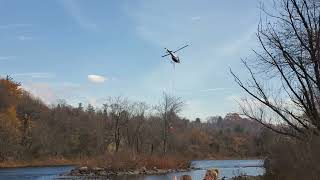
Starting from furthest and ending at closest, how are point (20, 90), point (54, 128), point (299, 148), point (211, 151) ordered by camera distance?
point (211, 151) → point (54, 128) → point (20, 90) → point (299, 148)

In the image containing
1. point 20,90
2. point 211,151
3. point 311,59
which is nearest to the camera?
point 311,59

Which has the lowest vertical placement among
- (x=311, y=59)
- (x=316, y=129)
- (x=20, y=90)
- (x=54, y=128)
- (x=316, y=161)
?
(x=316, y=161)

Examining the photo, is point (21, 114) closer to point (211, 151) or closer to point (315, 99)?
point (211, 151)

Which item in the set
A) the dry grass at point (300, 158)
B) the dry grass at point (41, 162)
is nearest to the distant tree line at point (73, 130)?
the dry grass at point (41, 162)

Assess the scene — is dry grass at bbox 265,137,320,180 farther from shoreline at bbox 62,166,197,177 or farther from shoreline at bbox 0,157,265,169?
shoreline at bbox 0,157,265,169

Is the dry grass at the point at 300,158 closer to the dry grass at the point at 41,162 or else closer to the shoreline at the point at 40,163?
the shoreline at the point at 40,163

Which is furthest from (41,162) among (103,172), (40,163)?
(103,172)

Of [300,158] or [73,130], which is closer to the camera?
[300,158]

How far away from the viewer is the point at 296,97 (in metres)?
11.0

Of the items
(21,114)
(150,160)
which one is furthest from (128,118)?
(150,160)

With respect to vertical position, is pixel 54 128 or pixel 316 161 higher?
pixel 54 128

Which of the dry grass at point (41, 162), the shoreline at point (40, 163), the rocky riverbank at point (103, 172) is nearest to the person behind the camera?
the rocky riverbank at point (103, 172)

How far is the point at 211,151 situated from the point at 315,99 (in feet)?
478

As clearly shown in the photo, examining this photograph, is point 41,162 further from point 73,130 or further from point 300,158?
point 300,158
